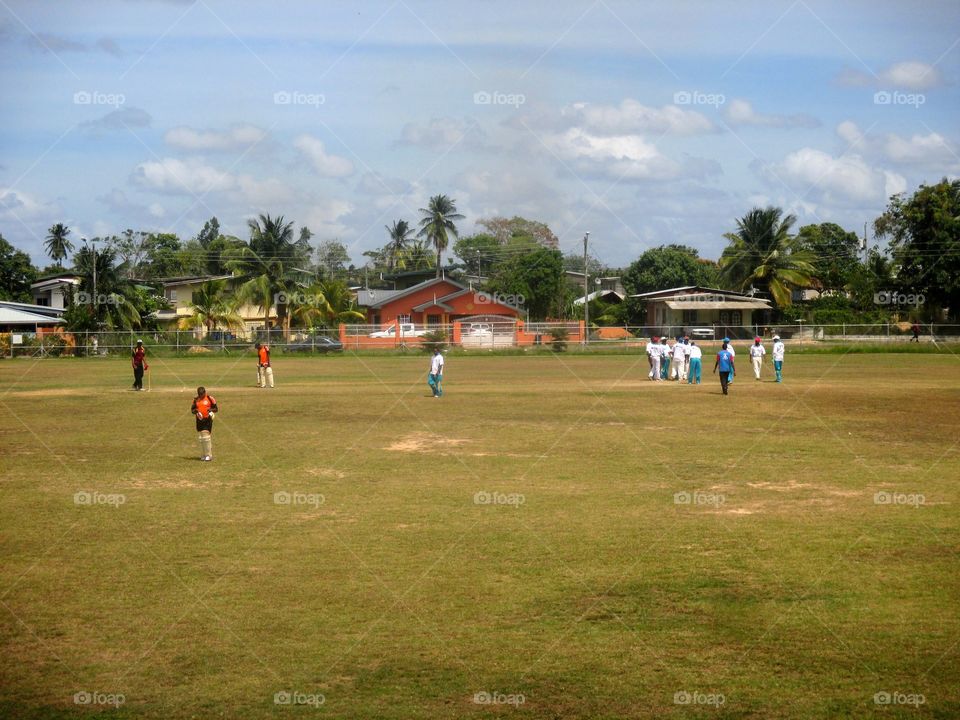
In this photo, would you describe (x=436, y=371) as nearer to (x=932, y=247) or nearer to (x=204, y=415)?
(x=204, y=415)

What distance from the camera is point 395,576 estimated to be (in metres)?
12.2

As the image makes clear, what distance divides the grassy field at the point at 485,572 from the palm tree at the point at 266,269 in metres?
53.9

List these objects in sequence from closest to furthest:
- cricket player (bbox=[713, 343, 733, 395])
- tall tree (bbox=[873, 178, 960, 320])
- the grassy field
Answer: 1. the grassy field
2. cricket player (bbox=[713, 343, 733, 395])
3. tall tree (bbox=[873, 178, 960, 320])

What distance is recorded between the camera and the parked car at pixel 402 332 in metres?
78.8

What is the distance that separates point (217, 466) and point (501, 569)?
10.2 m

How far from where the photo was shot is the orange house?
91.9 meters

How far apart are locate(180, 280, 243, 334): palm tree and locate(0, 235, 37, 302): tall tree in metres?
32.9

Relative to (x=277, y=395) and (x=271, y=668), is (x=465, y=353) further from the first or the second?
(x=271, y=668)

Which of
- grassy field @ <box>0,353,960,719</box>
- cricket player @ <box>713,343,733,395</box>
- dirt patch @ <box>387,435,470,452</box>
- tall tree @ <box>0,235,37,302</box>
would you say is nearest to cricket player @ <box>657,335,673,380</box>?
cricket player @ <box>713,343,733,395</box>

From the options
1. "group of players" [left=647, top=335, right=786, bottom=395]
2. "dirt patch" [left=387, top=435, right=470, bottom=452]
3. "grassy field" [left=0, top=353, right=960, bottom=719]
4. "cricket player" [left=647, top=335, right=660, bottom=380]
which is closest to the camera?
"grassy field" [left=0, top=353, right=960, bottom=719]

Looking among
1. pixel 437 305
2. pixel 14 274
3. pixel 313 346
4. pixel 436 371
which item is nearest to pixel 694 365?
pixel 436 371

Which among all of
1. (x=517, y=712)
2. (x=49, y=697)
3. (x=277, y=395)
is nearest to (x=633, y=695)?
(x=517, y=712)

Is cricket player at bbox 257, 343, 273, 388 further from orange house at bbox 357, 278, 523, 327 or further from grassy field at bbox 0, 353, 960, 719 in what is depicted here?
orange house at bbox 357, 278, 523, 327

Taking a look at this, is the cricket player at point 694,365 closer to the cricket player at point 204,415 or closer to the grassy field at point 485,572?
the grassy field at point 485,572
